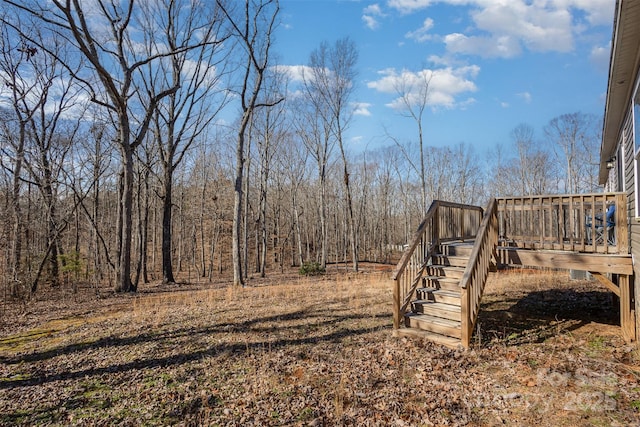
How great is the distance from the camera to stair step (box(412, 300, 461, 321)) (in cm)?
578

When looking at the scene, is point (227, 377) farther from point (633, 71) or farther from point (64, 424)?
point (633, 71)

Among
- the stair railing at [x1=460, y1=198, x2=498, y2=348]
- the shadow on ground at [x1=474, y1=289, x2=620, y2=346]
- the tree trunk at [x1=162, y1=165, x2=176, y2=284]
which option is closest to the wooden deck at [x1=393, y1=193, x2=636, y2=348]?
the stair railing at [x1=460, y1=198, x2=498, y2=348]

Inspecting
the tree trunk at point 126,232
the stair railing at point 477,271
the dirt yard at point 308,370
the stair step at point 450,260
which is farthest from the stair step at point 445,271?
the tree trunk at point 126,232

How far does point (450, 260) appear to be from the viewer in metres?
6.74

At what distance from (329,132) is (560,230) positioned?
16.6 meters

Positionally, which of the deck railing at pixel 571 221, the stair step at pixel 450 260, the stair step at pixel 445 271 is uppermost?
the deck railing at pixel 571 221

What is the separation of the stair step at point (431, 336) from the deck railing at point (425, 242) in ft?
0.43

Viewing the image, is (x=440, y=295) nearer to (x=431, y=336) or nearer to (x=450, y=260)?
(x=431, y=336)

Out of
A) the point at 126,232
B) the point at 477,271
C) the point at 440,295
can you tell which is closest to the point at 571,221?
the point at 477,271

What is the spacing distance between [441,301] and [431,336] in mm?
799

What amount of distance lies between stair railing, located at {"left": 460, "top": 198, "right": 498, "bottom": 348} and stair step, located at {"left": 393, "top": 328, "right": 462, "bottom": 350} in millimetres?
134

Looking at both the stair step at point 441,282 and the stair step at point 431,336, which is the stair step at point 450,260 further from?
the stair step at point 431,336

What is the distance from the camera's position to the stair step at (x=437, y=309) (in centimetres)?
578

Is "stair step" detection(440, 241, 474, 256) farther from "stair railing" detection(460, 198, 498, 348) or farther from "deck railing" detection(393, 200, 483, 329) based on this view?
"stair railing" detection(460, 198, 498, 348)
